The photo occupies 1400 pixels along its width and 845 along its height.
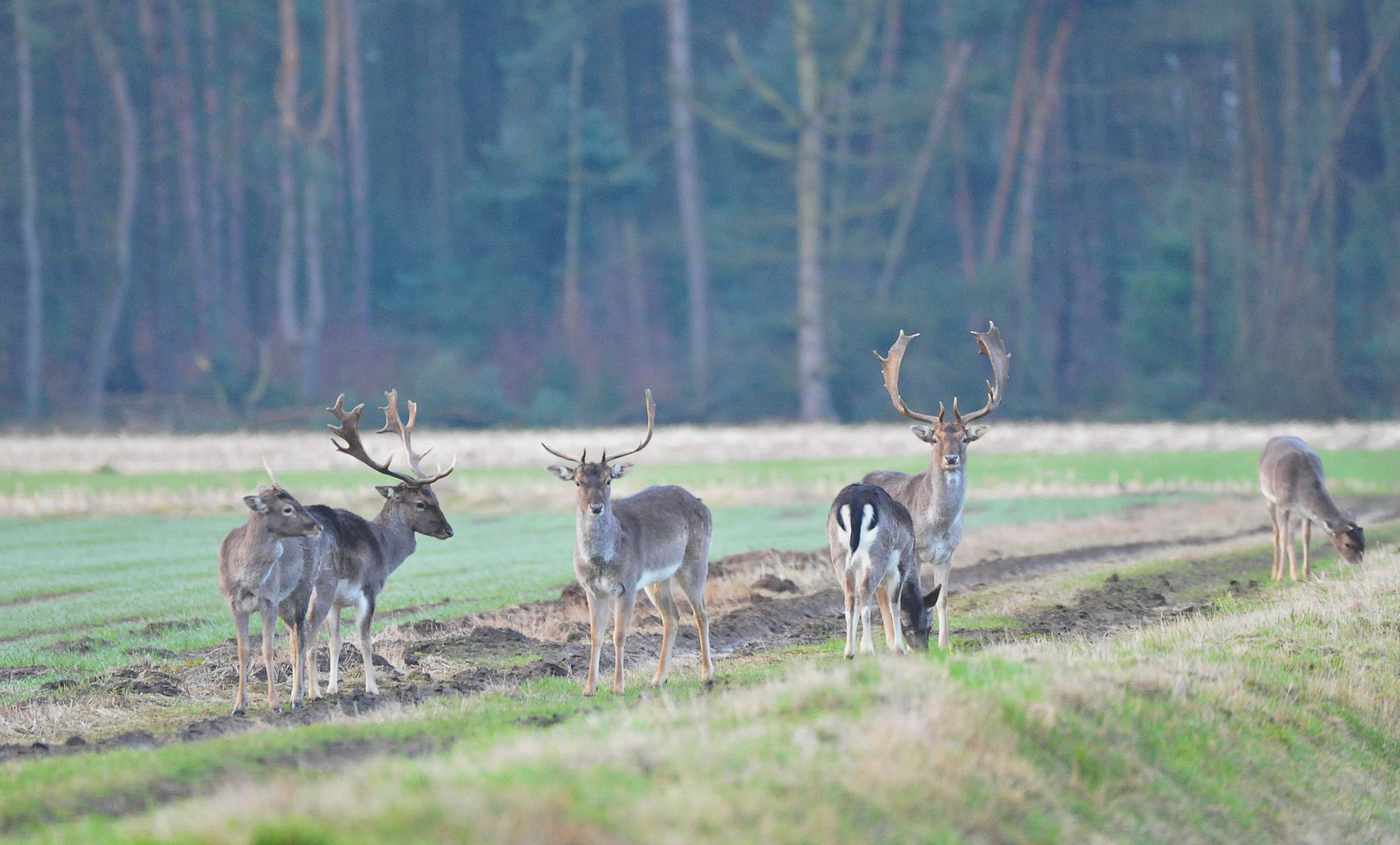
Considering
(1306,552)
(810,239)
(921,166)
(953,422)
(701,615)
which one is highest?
(921,166)

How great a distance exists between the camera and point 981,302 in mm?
51188

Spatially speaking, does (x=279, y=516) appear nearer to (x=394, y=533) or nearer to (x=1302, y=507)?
(x=394, y=533)

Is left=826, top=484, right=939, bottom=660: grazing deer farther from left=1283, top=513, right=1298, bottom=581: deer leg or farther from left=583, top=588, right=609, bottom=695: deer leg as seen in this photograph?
left=1283, top=513, right=1298, bottom=581: deer leg

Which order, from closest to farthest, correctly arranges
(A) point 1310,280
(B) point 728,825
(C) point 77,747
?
(B) point 728,825, (C) point 77,747, (A) point 1310,280

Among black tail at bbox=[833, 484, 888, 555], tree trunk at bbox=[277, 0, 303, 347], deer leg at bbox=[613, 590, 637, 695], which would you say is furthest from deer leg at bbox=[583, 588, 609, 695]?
tree trunk at bbox=[277, 0, 303, 347]

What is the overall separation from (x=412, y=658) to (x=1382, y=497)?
1947 cm

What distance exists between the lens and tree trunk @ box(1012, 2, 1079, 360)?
52312 mm

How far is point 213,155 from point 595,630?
46.0 meters

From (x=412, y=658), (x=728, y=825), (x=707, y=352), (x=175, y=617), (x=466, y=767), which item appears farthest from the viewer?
(x=707, y=352)

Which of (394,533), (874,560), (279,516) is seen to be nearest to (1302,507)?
(874,560)

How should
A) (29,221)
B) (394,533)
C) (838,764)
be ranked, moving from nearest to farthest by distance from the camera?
(838,764) → (394,533) → (29,221)

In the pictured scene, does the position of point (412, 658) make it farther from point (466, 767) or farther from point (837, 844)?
point (837, 844)

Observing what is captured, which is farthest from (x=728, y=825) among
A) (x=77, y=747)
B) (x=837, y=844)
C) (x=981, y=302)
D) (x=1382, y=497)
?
(x=981, y=302)

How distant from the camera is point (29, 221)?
4750 centimetres
